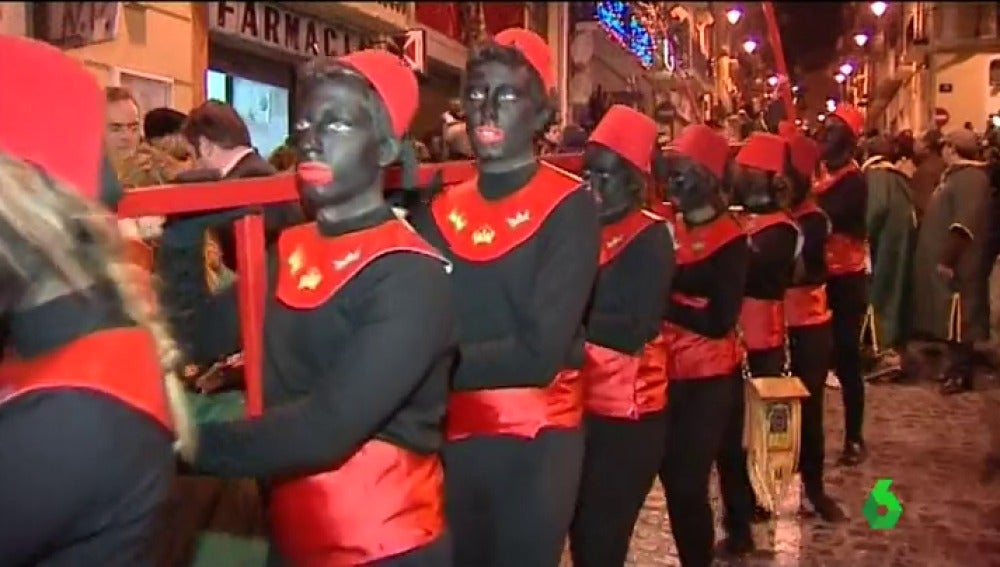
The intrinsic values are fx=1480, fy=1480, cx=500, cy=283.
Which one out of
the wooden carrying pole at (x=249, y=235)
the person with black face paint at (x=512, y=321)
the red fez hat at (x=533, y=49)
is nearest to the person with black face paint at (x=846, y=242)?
the red fez hat at (x=533, y=49)

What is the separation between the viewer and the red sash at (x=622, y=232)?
4066 millimetres

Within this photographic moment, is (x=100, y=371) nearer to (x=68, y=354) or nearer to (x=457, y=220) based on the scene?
(x=68, y=354)

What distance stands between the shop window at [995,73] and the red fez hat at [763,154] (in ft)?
2.99

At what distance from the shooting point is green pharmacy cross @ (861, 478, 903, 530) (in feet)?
20.6

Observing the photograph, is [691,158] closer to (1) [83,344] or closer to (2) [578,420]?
(2) [578,420]

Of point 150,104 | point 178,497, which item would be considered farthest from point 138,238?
point 150,104

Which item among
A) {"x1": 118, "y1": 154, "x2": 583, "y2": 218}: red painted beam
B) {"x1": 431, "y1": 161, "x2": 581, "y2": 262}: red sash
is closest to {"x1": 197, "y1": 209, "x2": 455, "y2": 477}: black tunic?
{"x1": 118, "y1": 154, "x2": 583, "y2": 218}: red painted beam

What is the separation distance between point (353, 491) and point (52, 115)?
0.82 meters

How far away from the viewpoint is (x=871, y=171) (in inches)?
278

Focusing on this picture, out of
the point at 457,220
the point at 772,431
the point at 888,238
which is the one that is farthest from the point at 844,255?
the point at 457,220

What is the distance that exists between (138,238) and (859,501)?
4.86 m

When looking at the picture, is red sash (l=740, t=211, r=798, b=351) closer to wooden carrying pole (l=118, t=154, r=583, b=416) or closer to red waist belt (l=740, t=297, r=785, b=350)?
red waist belt (l=740, t=297, r=785, b=350)

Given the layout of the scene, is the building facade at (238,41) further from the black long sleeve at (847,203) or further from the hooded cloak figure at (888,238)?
the hooded cloak figure at (888,238)

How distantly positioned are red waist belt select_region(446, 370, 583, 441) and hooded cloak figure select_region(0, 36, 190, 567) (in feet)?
4.07
